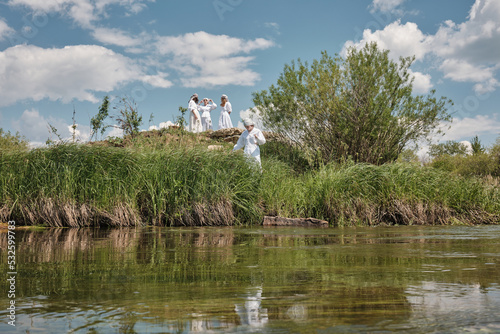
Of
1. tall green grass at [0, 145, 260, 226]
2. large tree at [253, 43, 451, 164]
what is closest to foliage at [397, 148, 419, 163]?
large tree at [253, 43, 451, 164]

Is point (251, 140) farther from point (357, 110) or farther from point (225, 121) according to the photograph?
point (225, 121)

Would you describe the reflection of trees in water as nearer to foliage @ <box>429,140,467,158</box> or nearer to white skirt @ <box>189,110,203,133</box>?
white skirt @ <box>189,110,203,133</box>

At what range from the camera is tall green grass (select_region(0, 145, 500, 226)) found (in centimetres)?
1025

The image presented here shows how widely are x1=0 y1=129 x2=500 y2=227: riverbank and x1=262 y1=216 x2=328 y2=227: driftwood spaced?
0.59m

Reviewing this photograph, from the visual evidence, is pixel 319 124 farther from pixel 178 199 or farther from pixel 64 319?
pixel 64 319

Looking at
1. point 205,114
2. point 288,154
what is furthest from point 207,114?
point 288,154

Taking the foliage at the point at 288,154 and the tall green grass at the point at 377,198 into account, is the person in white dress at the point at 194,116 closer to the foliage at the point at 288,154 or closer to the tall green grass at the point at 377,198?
the foliage at the point at 288,154

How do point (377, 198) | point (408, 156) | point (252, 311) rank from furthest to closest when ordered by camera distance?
point (408, 156) → point (377, 198) → point (252, 311)

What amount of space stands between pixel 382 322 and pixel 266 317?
468mm

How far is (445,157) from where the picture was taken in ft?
130

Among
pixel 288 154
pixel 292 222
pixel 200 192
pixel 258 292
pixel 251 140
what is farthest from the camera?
pixel 288 154

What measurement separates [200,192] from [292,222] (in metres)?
2.34

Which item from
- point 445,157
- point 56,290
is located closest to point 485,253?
point 56,290

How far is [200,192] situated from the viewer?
10.9 metres
